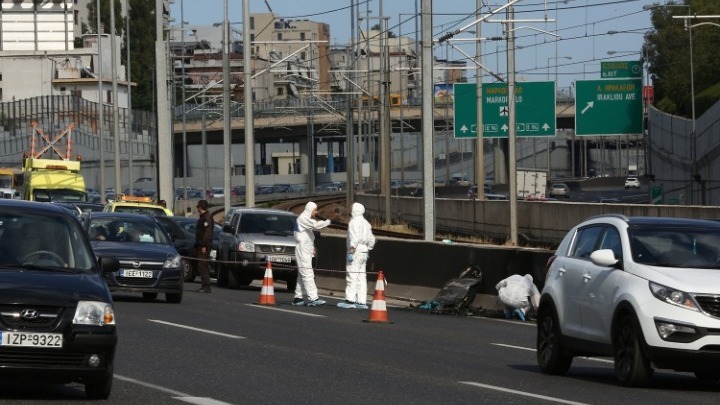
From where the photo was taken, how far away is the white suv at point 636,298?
13328mm

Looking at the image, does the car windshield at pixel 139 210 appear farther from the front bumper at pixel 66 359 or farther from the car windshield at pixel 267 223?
the front bumper at pixel 66 359

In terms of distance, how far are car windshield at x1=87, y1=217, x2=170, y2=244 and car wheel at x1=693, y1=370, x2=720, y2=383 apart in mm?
14372

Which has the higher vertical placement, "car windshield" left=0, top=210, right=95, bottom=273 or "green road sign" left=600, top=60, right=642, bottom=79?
"green road sign" left=600, top=60, right=642, bottom=79

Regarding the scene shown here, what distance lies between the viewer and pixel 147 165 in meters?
130

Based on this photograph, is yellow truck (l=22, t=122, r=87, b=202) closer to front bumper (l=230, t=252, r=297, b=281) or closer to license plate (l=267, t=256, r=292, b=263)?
front bumper (l=230, t=252, r=297, b=281)

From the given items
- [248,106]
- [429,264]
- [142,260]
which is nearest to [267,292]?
[142,260]

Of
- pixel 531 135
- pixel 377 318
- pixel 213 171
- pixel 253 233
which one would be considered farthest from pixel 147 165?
pixel 377 318

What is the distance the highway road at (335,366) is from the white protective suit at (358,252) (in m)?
2.08

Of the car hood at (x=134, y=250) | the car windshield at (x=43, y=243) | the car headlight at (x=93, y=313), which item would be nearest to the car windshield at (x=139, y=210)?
the car hood at (x=134, y=250)

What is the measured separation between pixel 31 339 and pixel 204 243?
20153 millimetres

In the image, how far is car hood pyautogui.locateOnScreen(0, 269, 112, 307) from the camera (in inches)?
454

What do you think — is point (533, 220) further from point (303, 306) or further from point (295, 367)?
point (295, 367)

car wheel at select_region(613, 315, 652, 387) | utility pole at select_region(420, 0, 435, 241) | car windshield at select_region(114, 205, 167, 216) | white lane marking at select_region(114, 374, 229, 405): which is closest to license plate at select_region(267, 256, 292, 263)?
utility pole at select_region(420, 0, 435, 241)

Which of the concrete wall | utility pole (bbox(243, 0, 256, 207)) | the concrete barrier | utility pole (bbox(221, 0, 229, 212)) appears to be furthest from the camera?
utility pole (bbox(221, 0, 229, 212))
